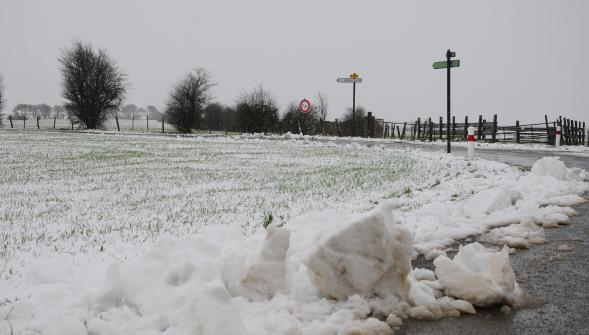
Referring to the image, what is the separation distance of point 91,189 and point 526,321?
8.07 meters

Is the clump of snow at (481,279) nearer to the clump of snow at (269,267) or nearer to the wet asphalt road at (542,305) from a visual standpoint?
the wet asphalt road at (542,305)

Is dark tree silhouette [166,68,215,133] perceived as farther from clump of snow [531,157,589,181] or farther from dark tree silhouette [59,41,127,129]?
clump of snow [531,157,589,181]

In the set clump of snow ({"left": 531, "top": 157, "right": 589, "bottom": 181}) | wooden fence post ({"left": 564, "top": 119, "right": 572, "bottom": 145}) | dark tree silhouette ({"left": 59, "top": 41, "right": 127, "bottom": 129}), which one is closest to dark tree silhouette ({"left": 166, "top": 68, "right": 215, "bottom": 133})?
dark tree silhouette ({"left": 59, "top": 41, "right": 127, "bottom": 129})

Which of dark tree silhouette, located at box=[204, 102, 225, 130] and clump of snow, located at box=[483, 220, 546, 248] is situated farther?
dark tree silhouette, located at box=[204, 102, 225, 130]

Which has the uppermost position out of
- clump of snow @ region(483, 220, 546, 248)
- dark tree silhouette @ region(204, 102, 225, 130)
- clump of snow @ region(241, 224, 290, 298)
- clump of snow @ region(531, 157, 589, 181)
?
dark tree silhouette @ region(204, 102, 225, 130)

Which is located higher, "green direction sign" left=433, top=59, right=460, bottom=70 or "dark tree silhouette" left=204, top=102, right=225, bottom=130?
"dark tree silhouette" left=204, top=102, right=225, bottom=130

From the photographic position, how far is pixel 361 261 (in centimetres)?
275

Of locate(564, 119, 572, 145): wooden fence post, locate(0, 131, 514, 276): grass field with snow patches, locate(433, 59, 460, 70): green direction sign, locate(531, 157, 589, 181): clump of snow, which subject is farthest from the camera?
locate(564, 119, 572, 145): wooden fence post

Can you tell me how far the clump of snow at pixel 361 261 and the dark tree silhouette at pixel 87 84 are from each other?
55.8 meters

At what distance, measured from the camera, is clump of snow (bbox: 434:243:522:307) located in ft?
9.02

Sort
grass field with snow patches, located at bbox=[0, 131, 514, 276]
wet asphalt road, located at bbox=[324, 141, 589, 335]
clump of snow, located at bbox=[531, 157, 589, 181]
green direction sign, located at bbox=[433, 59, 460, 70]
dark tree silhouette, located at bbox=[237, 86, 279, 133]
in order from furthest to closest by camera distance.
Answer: dark tree silhouette, located at bbox=[237, 86, 279, 133], green direction sign, located at bbox=[433, 59, 460, 70], clump of snow, located at bbox=[531, 157, 589, 181], grass field with snow patches, located at bbox=[0, 131, 514, 276], wet asphalt road, located at bbox=[324, 141, 589, 335]

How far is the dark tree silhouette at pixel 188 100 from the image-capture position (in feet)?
168

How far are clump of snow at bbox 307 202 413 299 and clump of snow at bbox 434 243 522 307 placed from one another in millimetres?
338

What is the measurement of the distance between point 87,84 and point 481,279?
5695 centimetres
